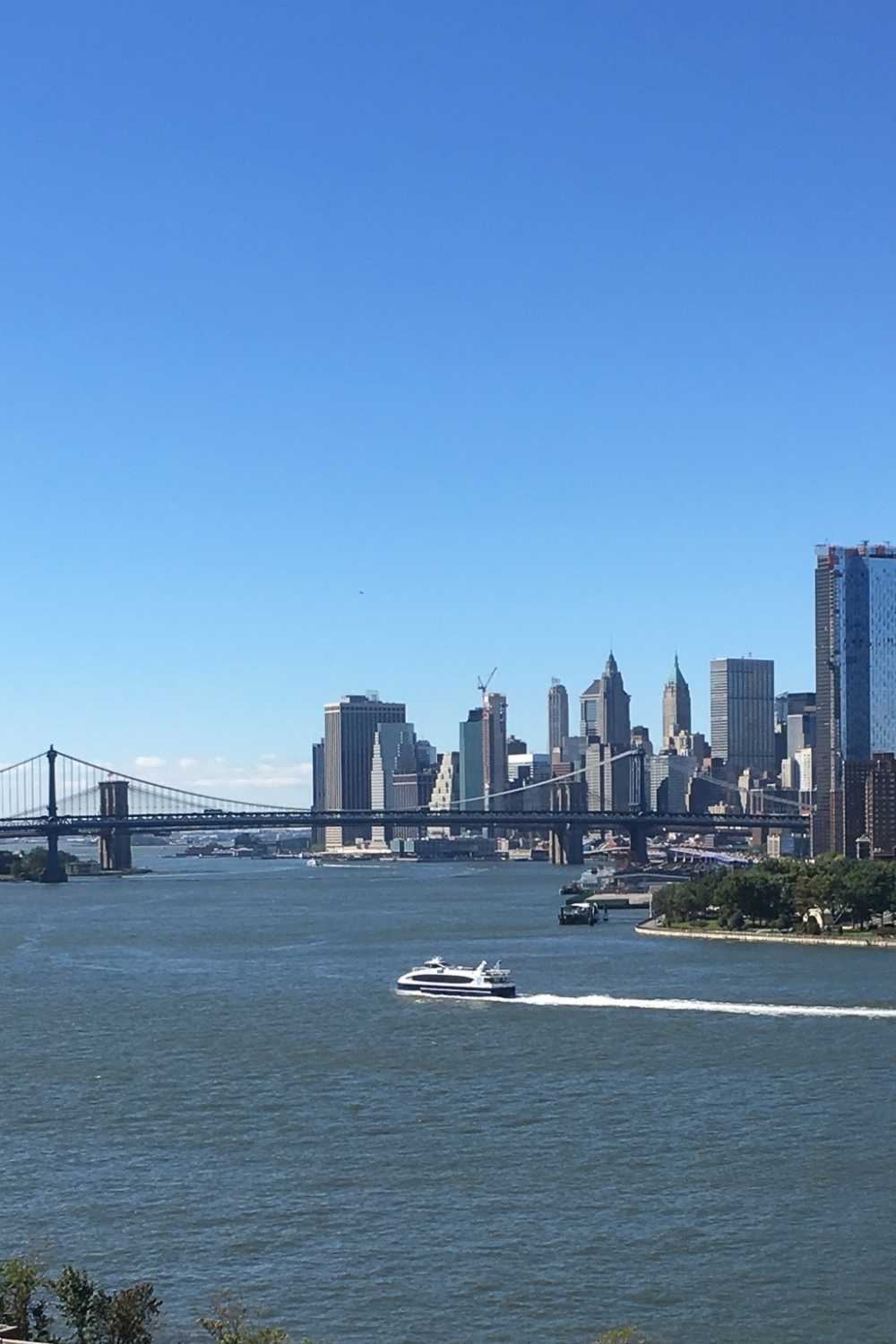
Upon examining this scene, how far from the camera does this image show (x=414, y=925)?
183 feet

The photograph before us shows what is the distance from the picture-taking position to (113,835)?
109 metres

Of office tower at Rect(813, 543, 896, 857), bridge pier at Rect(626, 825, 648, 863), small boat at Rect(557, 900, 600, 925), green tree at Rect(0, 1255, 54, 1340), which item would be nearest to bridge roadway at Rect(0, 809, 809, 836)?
bridge pier at Rect(626, 825, 648, 863)

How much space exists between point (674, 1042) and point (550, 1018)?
3.84m

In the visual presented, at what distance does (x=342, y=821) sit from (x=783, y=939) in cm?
4634

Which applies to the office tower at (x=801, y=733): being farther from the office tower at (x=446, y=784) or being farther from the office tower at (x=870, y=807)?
the office tower at (x=870, y=807)

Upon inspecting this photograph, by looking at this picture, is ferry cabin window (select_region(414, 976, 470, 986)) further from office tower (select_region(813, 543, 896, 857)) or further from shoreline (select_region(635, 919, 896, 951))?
office tower (select_region(813, 543, 896, 857))

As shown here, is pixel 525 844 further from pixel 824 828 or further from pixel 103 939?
pixel 103 939

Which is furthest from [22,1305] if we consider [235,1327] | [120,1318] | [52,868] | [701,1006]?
[52,868]

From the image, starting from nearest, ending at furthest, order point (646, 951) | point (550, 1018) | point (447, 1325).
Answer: point (447, 1325), point (550, 1018), point (646, 951)

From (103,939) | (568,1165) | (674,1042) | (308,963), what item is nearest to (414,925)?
(103,939)

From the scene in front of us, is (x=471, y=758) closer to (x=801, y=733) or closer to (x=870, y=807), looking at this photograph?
(x=801, y=733)

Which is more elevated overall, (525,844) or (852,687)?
(852,687)

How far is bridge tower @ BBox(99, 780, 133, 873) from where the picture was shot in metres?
109

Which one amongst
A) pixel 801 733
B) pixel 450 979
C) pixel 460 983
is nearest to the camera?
pixel 460 983
